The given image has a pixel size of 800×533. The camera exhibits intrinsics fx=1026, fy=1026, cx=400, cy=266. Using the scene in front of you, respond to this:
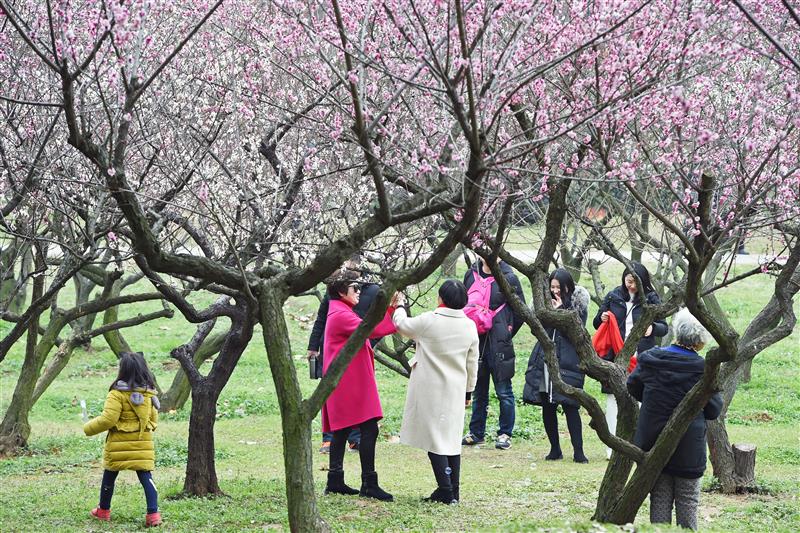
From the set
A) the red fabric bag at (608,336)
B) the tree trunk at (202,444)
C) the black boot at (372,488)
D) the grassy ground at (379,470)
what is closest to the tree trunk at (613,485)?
the grassy ground at (379,470)

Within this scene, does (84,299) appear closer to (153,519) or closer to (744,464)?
(153,519)

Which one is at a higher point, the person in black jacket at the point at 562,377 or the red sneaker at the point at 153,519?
the person in black jacket at the point at 562,377

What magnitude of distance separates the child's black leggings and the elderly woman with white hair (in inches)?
138

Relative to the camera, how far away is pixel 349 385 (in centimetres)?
840

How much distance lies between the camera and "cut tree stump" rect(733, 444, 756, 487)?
909cm

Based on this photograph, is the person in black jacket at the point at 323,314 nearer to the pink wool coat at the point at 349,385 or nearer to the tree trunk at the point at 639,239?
the pink wool coat at the point at 349,385

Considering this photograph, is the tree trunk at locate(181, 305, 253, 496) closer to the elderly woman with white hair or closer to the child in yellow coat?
the child in yellow coat

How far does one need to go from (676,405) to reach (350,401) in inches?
112

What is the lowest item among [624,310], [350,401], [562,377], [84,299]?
[350,401]

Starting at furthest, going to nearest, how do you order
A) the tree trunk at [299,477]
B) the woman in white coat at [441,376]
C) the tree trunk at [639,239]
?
the tree trunk at [639,239], the woman in white coat at [441,376], the tree trunk at [299,477]

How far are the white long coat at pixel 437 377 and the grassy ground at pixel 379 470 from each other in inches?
22.0

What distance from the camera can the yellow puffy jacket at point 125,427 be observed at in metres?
7.52

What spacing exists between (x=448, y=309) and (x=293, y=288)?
2323 mm

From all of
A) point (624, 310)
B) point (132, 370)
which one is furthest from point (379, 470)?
point (132, 370)
